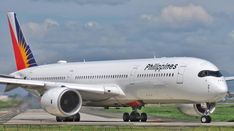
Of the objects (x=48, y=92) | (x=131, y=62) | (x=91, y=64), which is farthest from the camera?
(x=91, y=64)

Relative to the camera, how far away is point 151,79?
44.3 meters

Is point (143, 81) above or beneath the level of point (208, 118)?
above

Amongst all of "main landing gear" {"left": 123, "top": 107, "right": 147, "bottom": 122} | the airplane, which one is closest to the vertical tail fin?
the airplane

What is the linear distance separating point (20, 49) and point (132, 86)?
17.2 m

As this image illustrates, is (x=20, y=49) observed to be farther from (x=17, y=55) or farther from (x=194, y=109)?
(x=194, y=109)

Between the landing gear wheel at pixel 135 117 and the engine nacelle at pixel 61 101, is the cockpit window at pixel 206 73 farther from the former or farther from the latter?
the engine nacelle at pixel 61 101

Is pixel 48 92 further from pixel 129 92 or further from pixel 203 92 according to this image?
pixel 203 92

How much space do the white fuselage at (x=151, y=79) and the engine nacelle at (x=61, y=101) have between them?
9.07ft

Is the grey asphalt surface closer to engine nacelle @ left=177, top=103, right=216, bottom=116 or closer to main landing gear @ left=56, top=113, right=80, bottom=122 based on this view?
main landing gear @ left=56, top=113, right=80, bottom=122

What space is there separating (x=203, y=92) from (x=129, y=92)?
671cm

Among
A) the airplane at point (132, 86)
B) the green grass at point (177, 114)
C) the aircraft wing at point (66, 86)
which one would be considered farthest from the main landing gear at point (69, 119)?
the green grass at point (177, 114)

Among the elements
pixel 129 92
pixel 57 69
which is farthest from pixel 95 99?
pixel 57 69

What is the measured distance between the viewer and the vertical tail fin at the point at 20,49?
5909 cm

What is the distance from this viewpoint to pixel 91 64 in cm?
5184
